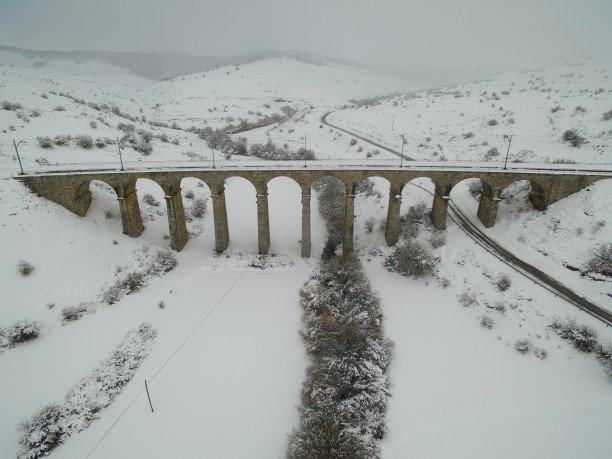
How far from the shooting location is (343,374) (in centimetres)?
1686

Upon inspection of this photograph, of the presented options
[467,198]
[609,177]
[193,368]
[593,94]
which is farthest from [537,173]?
[593,94]

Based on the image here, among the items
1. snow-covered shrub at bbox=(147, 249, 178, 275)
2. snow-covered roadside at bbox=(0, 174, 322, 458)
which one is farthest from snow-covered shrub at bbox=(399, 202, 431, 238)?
snow-covered shrub at bbox=(147, 249, 178, 275)

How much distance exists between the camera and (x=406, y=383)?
17.2 m

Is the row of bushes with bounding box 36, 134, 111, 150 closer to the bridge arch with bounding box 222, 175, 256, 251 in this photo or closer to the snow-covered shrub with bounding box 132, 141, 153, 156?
the snow-covered shrub with bounding box 132, 141, 153, 156

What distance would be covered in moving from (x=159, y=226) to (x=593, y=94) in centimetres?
5403

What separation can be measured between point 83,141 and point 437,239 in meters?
34.9

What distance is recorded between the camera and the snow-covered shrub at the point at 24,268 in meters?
21.5

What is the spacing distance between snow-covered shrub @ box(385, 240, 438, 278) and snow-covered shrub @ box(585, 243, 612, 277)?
8838mm

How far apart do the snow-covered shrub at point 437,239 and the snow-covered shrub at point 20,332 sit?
25744 millimetres


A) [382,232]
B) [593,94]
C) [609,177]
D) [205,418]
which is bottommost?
[205,418]

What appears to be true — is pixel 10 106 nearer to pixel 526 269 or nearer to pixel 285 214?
pixel 285 214

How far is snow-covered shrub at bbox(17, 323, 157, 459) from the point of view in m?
14.4

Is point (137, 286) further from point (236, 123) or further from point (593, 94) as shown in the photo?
point (593, 94)

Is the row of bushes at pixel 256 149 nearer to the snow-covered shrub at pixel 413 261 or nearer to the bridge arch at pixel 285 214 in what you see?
the bridge arch at pixel 285 214
